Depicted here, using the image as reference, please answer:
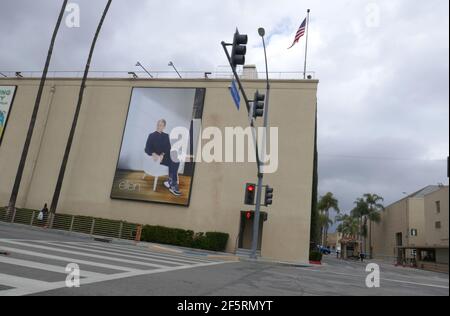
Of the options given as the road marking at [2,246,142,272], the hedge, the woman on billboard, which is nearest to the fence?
the hedge

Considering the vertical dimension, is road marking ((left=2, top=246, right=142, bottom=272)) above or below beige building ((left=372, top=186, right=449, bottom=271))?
below

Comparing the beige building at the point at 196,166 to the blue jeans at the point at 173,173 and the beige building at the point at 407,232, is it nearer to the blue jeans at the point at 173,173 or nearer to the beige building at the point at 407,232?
the blue jeans at the point at 173,173

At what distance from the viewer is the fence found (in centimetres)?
2511

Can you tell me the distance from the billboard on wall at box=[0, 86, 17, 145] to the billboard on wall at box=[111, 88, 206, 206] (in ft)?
40.1

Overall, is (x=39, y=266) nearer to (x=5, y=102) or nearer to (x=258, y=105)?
(x=258, y=105)

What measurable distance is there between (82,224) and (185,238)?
7820mm

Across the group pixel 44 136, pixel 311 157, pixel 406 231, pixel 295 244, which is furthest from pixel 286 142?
pixel 406 231

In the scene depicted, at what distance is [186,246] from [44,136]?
1643cm

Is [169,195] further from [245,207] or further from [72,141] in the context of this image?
[72,141]

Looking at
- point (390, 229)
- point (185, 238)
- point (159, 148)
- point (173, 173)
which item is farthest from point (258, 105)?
point (390, 229)

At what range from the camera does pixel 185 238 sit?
936 inches

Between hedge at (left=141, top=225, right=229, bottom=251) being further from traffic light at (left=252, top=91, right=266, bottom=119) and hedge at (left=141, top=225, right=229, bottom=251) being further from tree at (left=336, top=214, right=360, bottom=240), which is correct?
tree at (left=336, top=214, right=360, bottom=240)

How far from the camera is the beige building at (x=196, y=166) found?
2494 cm
